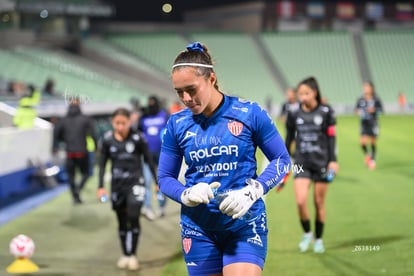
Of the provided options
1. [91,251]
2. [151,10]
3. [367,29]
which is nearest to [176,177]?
[91,251]

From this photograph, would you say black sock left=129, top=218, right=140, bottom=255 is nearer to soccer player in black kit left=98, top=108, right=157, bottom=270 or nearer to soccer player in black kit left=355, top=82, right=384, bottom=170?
soccer player in black kit left=98, top=108, right=157, bottom=270

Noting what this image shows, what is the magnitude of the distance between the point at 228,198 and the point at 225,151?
1.32 ft

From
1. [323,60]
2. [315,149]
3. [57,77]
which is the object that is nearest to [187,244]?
[315,149]

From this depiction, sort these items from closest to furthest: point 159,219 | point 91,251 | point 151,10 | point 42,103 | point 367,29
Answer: point 91,251, point 159,219, point 42,103, point 151,10, point 367,29

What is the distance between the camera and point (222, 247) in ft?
16.2

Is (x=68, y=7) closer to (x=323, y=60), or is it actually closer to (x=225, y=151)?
(x=323, y=60)

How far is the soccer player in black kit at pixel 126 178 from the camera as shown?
31.3 feet

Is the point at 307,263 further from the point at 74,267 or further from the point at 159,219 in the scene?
the point at 159,219

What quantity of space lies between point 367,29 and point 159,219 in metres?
57.4

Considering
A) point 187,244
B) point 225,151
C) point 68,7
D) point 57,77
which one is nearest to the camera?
point 225,151

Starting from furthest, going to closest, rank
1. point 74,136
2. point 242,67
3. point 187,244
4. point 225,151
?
point 242,67 → point 74,136 → point 187,244 → point 225,151

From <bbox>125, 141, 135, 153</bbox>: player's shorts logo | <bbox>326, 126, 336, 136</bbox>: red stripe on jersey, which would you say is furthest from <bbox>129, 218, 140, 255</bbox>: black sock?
<bbox>326, 126, 336, 136</bbox>: red stripe on jersey

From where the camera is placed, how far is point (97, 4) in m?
53.6

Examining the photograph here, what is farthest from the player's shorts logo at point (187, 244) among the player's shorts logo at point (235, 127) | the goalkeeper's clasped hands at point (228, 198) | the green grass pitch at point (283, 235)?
the green grass pitch at point (283, 235)
